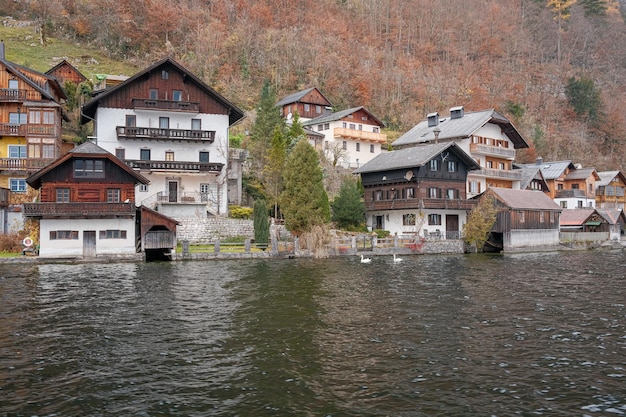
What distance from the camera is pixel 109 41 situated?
105 m

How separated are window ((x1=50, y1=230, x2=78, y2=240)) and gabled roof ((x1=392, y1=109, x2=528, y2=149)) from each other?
4993 centimetres

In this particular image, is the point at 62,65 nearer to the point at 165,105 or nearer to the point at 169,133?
the point at 165,105

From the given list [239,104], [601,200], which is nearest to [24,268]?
[239,104]

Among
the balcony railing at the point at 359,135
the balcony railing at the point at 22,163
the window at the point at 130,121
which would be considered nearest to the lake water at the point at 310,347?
the balcony railing at the point at 22,163

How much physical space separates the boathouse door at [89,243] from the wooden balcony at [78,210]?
1.51 metres

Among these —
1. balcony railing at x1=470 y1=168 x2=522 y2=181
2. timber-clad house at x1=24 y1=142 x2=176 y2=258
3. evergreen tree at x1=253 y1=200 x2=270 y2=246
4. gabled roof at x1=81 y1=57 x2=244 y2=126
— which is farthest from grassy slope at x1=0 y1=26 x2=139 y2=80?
balcony railing at x1=470 y1=168 x2=522 y2=181

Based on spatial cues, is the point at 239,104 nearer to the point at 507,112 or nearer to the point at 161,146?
the point at 161,146

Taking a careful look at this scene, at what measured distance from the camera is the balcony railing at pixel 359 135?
79.9 m

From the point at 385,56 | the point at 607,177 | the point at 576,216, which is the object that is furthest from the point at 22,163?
the point at 607,177

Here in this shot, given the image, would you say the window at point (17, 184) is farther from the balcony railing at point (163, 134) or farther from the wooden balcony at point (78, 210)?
the wooden balcony at point (78, 210)

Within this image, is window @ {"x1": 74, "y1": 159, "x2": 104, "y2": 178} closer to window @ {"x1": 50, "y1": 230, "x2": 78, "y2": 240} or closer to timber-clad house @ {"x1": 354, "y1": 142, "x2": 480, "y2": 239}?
window @ {"x1": 50, "y1": 230, "x2": 78, "y2": 240}

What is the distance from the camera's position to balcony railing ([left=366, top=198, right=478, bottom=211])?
61.1m

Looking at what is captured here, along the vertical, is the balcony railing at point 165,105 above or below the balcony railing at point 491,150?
above

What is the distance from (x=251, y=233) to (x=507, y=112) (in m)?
70.4
